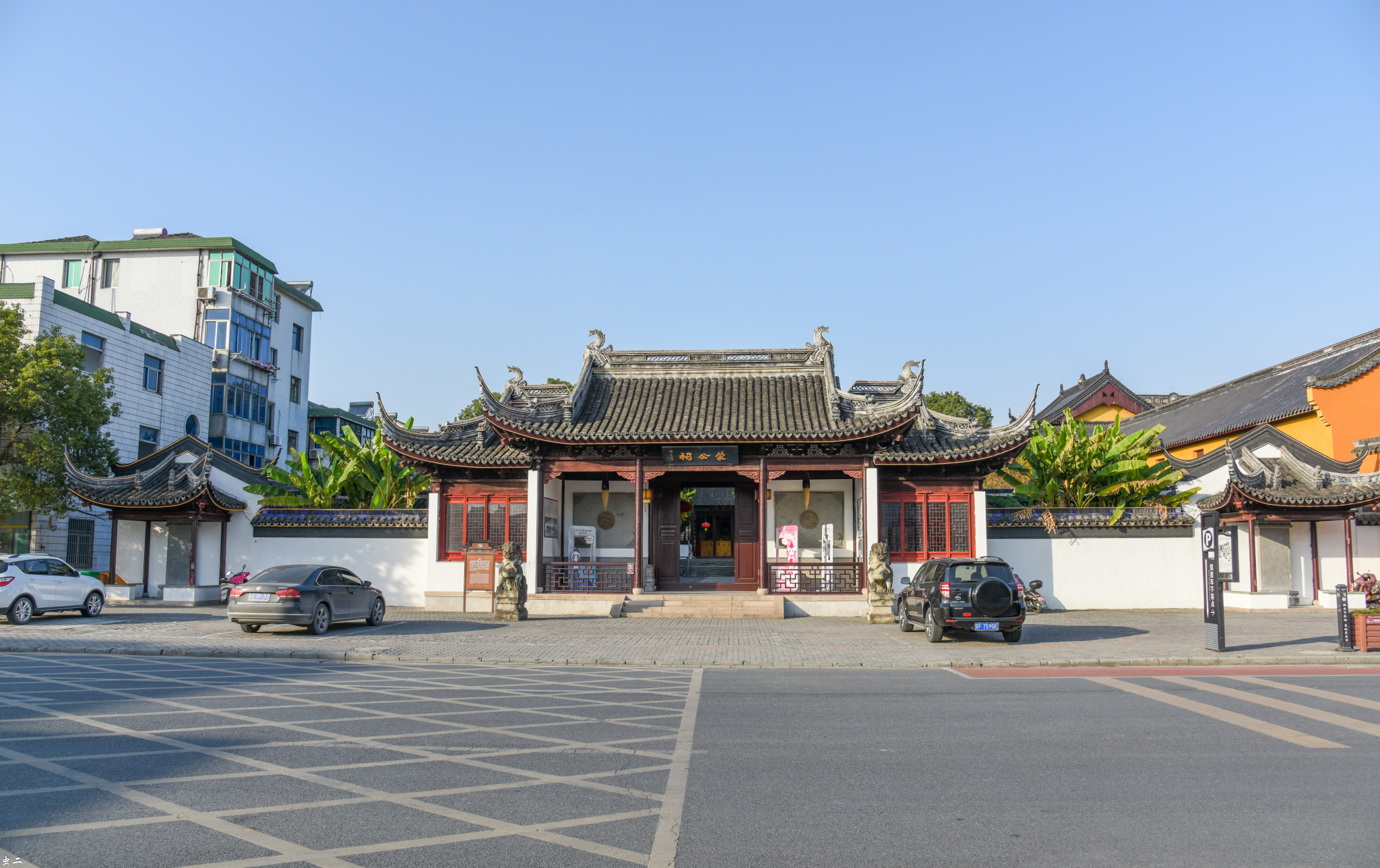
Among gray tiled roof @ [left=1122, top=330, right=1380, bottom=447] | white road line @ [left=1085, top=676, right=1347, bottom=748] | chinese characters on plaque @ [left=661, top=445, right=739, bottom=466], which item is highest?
gray tiled roof @ [left=1122, top=330, right=1380, bottom=447]

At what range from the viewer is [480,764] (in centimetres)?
690

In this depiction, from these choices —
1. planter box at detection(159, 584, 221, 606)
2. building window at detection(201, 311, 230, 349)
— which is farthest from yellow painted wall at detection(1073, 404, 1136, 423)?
building window at detection(201, 311, 230, 349)

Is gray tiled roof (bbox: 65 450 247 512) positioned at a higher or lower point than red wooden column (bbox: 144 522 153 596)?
higher

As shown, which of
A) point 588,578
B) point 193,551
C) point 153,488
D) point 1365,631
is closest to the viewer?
point 1365,631

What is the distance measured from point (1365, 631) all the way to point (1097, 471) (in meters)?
10.0

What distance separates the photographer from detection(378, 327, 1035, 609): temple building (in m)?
22.1

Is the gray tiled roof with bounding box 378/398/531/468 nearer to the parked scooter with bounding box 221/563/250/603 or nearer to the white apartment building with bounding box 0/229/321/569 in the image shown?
the parked scooter with bounding box 221/563/250/603

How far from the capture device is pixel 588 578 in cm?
2277

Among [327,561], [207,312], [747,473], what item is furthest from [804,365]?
[207,312]

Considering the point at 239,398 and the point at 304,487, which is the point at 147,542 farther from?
the point at 239,398

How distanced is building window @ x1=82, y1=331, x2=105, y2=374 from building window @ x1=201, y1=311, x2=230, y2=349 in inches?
320

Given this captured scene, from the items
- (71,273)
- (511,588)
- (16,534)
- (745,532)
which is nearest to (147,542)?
(16,534)

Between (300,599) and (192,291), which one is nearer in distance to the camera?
(300,599)

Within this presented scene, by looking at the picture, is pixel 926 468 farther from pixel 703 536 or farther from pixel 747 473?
pixel 703 536
